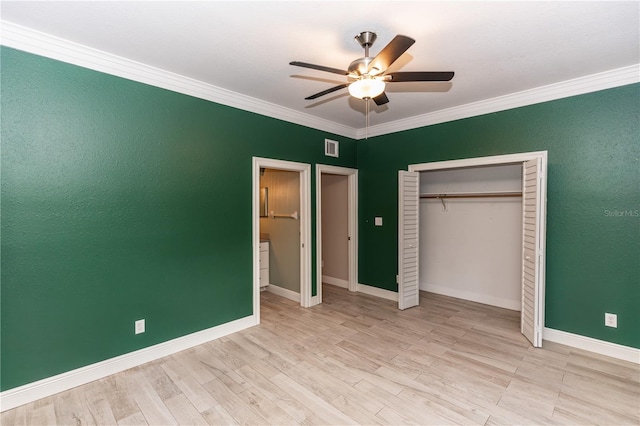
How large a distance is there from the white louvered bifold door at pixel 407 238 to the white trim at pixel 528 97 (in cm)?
80

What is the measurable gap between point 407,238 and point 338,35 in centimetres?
283

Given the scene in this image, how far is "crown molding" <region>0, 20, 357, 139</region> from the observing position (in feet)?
7.29

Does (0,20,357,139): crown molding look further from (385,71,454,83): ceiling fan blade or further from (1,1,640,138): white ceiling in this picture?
(385,71,454,83): ceiling fan blade

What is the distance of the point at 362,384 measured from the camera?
2.50 metres

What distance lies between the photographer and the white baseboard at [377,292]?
4.67 meters

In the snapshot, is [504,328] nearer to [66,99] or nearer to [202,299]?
[202,299]

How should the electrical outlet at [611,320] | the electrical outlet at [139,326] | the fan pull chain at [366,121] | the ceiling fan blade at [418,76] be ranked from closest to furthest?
the ceiling fan blade at [418,76] < the electrical outlet at [139,326] < the electrical outlet at [611,320] < the fan pull chain at [366,121]

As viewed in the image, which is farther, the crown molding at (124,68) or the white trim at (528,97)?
the white trim at (528,97)

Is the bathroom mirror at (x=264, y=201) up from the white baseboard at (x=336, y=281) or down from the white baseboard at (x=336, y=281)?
up

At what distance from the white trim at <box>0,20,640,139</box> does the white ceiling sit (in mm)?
77

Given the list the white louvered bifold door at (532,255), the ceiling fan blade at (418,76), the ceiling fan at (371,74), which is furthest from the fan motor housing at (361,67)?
the white louvered bifold door at (532,255)

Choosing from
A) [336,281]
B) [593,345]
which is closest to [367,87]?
[593,345]

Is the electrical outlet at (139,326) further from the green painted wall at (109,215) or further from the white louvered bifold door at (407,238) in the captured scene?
the white louvered bifold door at (407,238)

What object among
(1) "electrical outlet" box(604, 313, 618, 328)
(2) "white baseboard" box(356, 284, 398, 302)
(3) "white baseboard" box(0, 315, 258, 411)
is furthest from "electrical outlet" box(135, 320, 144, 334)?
(1) "electrical outlet" box(604, 313, 618, 328)
